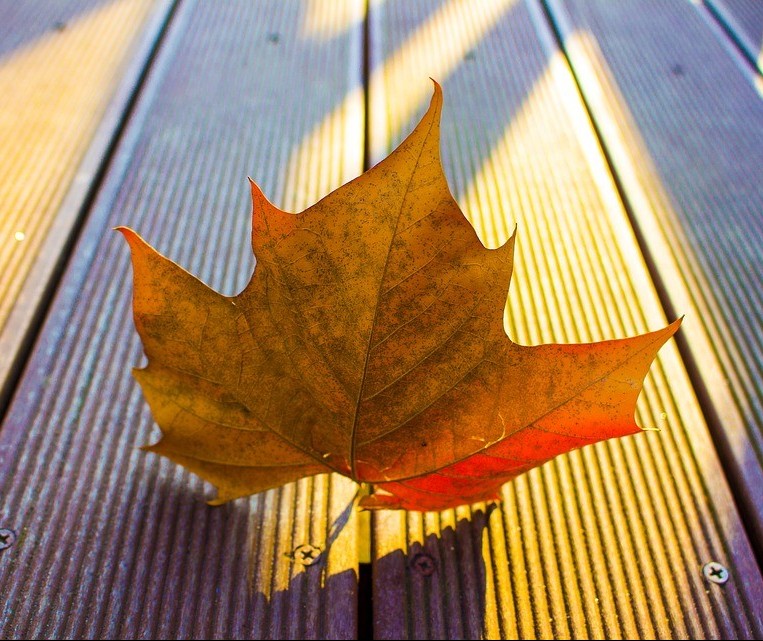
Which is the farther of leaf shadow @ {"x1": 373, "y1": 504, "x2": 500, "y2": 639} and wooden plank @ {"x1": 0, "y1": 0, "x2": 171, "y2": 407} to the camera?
wooden plank @ {"x1": 0, "y1": 0, "x2": 171, "y2": 407}

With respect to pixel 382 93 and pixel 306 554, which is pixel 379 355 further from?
pixel 382 93


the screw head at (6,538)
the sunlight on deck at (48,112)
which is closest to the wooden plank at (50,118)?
the sunlight on deck at (48,112)

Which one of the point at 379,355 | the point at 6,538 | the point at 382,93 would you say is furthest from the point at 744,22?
the point at 6,538

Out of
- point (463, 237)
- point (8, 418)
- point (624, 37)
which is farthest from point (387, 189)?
point (624, 37)

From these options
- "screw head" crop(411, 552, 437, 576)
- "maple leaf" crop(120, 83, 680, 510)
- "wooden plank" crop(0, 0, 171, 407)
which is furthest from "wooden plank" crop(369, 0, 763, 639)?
"wooden plank" crop(0, 0, 171, 407)

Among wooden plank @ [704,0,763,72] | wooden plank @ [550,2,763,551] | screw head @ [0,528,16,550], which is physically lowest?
screw head @ [0,528,16,550]

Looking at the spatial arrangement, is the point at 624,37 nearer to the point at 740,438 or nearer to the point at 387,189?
the point at 740,438

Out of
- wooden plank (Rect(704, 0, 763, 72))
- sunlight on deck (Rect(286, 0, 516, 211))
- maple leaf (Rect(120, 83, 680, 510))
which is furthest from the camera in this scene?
wooden plank (Rect(704, 0, 763, 72))

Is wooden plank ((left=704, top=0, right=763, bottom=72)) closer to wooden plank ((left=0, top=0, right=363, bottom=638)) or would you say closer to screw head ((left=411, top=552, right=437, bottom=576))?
wooden plank ((left=0, top=0, right=363, bottom=638))
